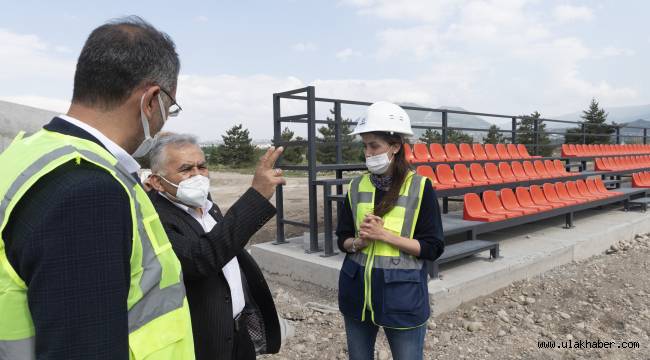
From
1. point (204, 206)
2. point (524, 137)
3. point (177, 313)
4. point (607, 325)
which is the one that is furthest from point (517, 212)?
point (524, 137)

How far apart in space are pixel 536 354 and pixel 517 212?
9.86ft

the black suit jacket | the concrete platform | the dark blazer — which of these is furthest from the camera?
the concrete platform

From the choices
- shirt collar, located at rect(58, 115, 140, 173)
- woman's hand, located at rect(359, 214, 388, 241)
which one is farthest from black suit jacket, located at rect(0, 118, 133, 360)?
woman's hand, located at rect(359, 214, 388, 241)

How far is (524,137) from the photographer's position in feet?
125

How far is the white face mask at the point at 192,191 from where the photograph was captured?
5.99 feet

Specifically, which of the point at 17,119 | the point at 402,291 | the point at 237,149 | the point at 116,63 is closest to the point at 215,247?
the point at 116,63

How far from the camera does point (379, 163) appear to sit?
7.59 ft

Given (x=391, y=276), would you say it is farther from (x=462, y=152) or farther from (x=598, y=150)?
(x=598, y=150)

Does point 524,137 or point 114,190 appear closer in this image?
point 114,190

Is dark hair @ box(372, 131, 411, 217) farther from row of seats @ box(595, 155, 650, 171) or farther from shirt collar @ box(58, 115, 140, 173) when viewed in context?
row of seats @ box(595, 155, 650, 171)

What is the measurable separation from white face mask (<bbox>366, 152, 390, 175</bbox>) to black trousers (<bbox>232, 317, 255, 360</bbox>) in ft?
3.32

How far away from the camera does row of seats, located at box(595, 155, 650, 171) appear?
10703 mm

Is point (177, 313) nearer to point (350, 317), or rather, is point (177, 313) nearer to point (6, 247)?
point (6, 247)

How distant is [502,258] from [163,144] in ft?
14.8
